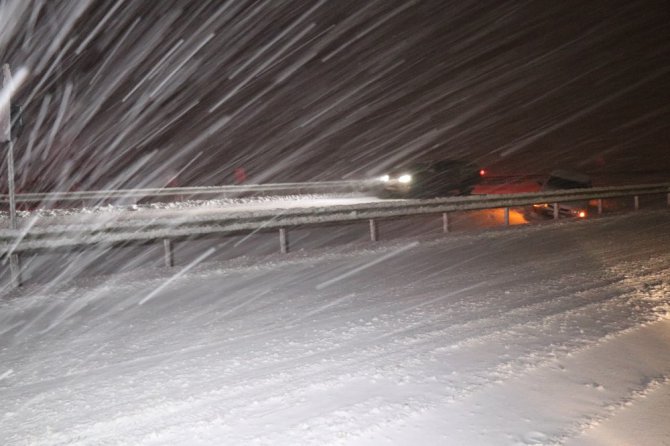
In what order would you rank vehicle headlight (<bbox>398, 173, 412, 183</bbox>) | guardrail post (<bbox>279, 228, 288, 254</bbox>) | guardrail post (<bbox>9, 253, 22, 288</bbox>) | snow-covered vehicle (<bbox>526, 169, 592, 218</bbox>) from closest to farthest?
guardrail post (<bbox>9, 253, 22, 288</bbox>) → guardrail post (<bbox>279, 228, 288, 254</bbox>) → snow-covered vehicle (<bbox>526, 169, 592, 218</bbox>) → vehicle headlight (<bbox>398, 173, 412, 183</bbox>)

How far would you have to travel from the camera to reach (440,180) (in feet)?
65.1

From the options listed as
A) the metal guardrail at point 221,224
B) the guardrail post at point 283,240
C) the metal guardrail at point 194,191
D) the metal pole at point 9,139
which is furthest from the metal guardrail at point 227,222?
the metal guardrail at point 194,191

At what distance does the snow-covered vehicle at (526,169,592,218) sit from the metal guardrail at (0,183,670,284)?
4.60 ft

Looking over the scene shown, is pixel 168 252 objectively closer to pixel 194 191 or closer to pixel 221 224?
pixel 221 224

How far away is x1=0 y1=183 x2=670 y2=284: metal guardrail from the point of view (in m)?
8.74

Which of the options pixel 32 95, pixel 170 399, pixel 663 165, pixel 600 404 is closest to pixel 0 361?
pixel 170 399

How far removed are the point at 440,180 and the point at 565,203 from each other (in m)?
4.36

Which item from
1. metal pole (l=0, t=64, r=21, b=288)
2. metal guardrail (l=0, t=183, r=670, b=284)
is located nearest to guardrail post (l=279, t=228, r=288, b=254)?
metal guardrail (l=0, t=183, r=670, b=284)

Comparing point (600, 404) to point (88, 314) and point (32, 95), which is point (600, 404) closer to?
point (88, 314)

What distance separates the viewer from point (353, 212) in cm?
1229

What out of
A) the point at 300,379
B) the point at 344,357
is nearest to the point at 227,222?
the point at 344,357

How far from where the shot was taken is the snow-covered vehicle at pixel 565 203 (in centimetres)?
1717

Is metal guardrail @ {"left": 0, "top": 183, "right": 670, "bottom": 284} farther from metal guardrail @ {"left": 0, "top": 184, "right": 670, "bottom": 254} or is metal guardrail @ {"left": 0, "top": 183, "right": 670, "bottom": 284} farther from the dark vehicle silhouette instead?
the dark vehicle silhouette

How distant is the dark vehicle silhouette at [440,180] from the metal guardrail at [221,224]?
4.29m
